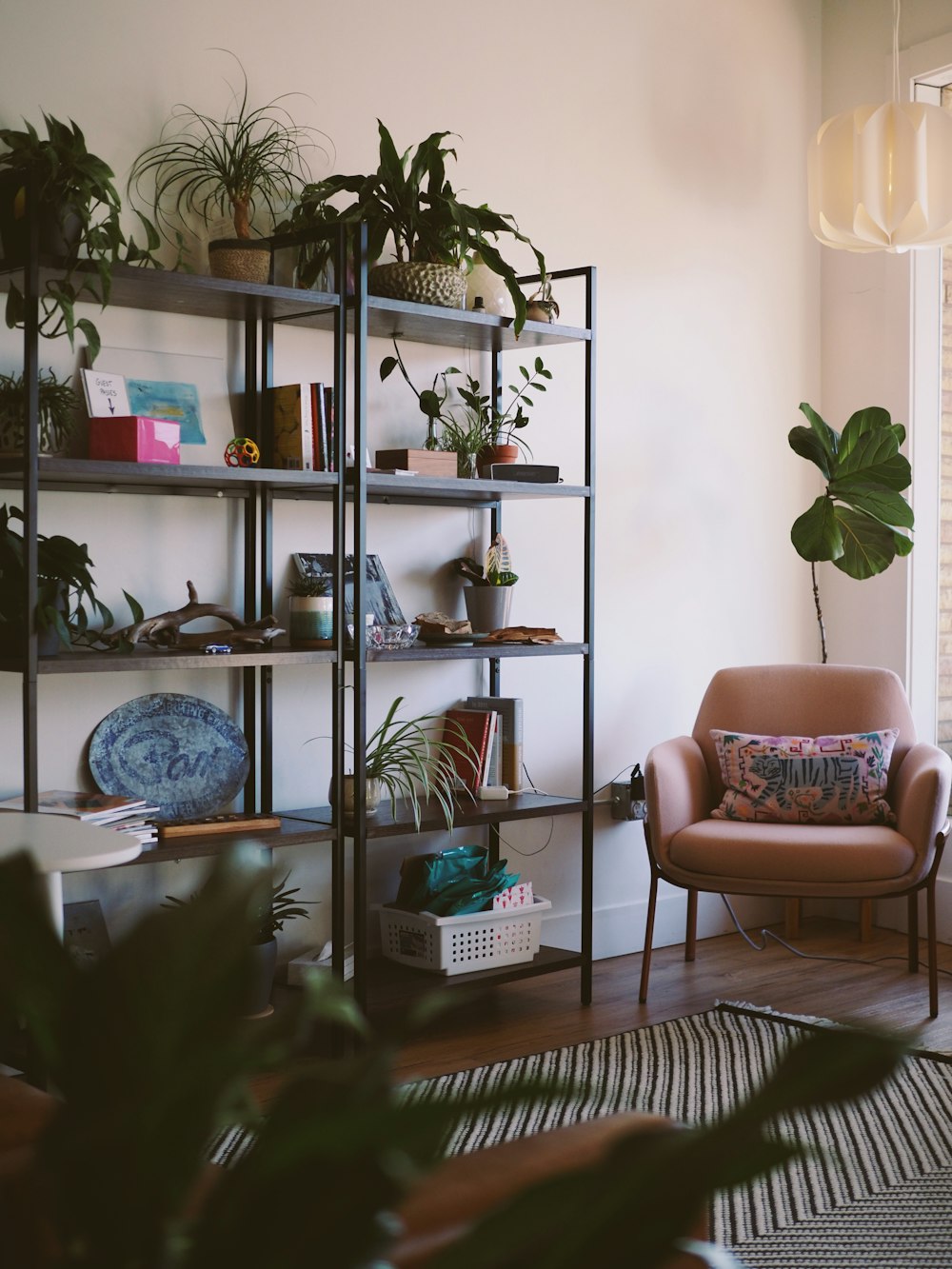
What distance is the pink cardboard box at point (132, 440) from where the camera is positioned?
2.81m

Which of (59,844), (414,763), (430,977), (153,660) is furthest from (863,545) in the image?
(59,844)

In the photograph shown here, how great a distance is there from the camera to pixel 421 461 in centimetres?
334

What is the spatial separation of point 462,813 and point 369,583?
65 cm

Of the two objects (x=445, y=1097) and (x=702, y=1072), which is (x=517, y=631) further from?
(x=445, y=1097)

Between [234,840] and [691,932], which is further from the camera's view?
[691,932]

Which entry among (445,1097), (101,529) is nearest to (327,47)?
(101,529)

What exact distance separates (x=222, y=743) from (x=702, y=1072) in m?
1.37

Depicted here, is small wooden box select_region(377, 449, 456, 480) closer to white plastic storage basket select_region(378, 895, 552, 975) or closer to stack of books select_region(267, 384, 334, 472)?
stack of books select_region(267, 384, 334, 472)

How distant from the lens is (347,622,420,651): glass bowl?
3.26 meters

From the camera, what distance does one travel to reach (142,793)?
311 cm

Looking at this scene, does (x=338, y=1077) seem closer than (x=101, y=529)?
Yes

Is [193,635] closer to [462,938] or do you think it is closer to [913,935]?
[462,938]

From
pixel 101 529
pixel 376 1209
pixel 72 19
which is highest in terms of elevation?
pixel 72 19

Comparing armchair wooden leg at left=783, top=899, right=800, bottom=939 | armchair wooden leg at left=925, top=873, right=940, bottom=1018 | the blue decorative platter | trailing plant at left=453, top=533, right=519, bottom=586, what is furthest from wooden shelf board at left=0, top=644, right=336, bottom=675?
armchair wooden leg at left=783, top=899, right=800, bottom=939
